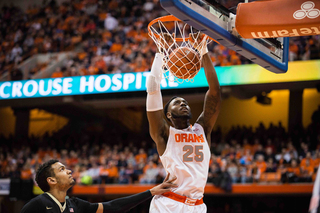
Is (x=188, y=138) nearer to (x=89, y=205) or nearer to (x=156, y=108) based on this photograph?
(x=156, y=108)

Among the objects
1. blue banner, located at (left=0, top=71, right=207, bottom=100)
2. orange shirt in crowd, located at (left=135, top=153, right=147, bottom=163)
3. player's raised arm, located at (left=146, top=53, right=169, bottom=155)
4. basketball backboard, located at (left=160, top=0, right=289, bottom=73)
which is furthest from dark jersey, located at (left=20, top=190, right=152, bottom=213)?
orange shirt in crowd, located at (left=135, top=153, right=147, bottom=163)

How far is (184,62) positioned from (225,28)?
0.58 meters

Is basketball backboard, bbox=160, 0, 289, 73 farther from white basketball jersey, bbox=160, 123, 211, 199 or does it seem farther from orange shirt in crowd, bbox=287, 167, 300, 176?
orange shirt in crowd, bbox=287, 167, 300, 176

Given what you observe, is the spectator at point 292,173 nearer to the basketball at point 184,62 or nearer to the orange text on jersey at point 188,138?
the basketball at point 184,62

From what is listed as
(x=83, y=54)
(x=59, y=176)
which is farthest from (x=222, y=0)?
(x=83, y=54)

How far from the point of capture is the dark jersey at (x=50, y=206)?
344 cm

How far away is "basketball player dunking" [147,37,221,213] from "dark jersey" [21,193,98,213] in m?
0.61

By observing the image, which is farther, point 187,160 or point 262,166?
point 262,166

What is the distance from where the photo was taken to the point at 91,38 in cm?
1570

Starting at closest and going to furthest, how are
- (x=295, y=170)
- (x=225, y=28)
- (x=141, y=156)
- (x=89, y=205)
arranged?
(x=225, y=28) → (x=89, y=205) → (x=295, y=170) → (x=141, y=156)

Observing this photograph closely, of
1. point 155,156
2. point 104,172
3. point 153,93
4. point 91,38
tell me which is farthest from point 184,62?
point 91,38

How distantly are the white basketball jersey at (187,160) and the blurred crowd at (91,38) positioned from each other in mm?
8356

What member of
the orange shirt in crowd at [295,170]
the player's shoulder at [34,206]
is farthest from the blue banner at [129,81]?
the player's shoulder at [34,206]

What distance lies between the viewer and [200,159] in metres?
3.65
